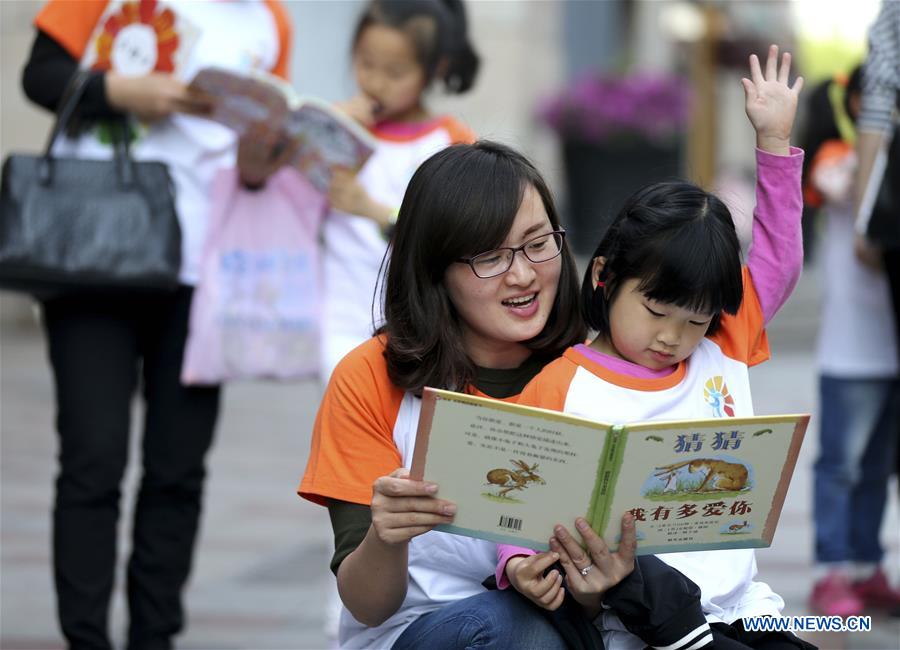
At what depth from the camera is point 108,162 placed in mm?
3396

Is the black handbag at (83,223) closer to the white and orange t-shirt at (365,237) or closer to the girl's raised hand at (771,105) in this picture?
the white and orange t-shirt at (365,237)

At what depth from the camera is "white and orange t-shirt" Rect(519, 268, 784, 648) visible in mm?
2291

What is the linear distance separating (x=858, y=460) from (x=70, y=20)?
2494 mm

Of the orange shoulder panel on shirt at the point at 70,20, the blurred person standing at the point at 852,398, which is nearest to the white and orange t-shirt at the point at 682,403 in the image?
the orange shoulder panel on shirt at the point at 70,20

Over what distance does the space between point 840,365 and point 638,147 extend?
463 inches

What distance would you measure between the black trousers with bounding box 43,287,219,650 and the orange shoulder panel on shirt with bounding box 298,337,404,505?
1.09 meters

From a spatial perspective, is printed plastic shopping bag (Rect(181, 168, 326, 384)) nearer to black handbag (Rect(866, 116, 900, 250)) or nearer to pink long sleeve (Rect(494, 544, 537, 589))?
pink long sleeve (Rect(494, 544, 537, 589))

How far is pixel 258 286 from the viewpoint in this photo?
11.9 feet

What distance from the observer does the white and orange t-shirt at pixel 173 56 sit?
11.4 feet

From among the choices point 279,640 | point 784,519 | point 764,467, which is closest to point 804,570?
point 784,519

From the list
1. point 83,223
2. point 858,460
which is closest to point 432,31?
point 83,223

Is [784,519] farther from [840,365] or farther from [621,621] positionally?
[621,621]

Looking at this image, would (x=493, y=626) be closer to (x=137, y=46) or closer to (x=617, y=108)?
(x=137, y=46)

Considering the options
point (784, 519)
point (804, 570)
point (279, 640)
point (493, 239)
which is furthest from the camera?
point (784, 519)
